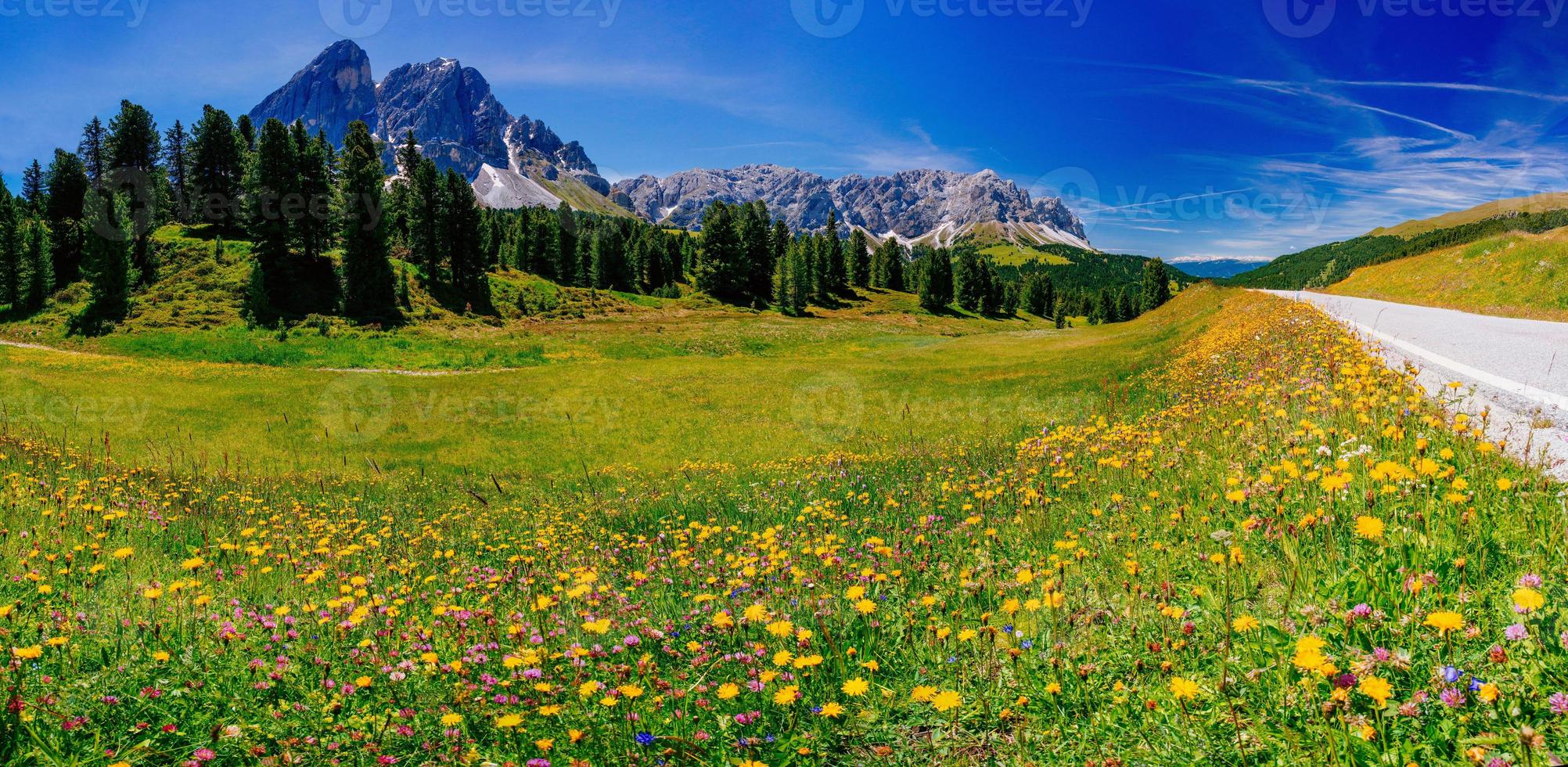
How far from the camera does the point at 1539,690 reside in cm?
231

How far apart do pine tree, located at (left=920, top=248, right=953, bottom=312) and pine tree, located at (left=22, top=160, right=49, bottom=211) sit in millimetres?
109021

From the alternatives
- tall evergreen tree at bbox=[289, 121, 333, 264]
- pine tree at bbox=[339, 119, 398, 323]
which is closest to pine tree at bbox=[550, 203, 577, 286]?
tall evergreen tree at bbox=[289, 121, 333, 264]

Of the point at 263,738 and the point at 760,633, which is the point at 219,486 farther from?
the point at 760,633

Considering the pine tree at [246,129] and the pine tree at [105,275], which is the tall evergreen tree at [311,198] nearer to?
the pine tree at [105,275]

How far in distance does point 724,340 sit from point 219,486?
42.8 metres

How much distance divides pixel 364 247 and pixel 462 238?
41.0 ft

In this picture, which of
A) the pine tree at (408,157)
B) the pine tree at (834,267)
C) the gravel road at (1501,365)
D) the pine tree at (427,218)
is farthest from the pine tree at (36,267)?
the pine tree at (834,267)

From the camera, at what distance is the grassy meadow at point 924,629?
2.64 meters

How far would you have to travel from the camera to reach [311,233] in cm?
5231

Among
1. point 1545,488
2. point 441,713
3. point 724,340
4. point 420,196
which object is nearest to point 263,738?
point 441,713

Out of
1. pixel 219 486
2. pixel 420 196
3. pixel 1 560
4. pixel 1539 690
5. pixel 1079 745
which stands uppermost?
pixel 420 196

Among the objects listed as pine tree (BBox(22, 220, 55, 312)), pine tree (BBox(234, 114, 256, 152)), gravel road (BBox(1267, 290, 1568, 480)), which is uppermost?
pine tree (BBox(234, 114, 256, 152))

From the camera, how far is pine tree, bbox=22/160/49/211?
233ft

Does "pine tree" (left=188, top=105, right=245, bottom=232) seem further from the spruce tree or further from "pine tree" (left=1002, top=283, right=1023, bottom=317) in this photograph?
"pine tree" (left=1002, top=283, right=1023, bottom=317)
